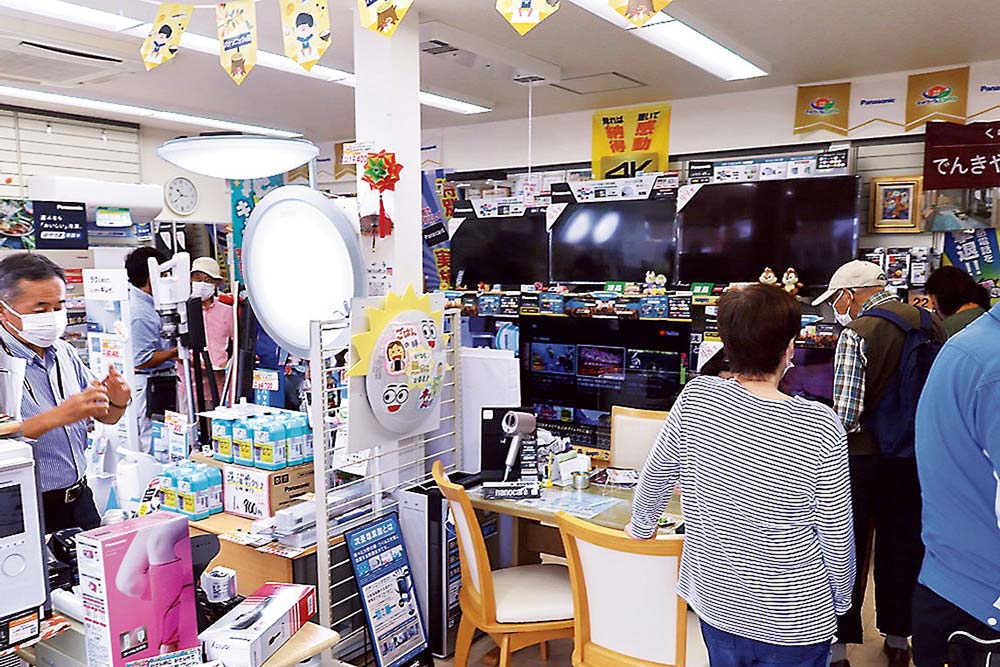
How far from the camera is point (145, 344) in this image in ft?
16.1

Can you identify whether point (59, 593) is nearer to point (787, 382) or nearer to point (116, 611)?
point (116, 611)

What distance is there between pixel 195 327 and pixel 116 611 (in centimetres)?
316

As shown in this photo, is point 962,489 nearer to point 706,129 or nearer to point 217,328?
point 217,328

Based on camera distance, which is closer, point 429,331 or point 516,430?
point 429,331

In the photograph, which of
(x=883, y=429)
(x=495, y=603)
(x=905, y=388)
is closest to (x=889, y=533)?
(x=883, y=429)

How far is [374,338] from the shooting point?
9.78ft

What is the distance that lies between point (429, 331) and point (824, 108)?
4.02m

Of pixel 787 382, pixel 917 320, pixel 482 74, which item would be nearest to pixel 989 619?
pixel 917 320

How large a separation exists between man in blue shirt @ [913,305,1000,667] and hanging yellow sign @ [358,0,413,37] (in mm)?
2270

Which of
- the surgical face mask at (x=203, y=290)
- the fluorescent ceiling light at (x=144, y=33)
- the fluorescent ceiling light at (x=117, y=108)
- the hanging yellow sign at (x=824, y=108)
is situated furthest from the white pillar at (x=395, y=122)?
the hanging yellow sign at (x=824, y=108)

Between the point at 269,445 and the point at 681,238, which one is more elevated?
the point at 681,238

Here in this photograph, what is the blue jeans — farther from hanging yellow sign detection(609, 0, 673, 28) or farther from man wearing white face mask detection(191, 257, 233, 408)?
man wearing white face mask detection(191, 257, 233, 408)

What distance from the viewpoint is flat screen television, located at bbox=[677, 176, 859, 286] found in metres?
5.23

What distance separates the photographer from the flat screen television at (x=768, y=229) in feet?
17.1
